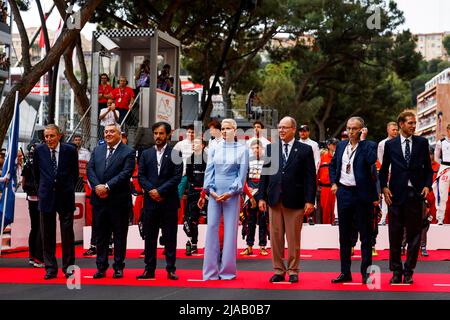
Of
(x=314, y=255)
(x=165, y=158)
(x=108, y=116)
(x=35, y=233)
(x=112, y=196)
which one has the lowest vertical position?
(x=314, y=255)

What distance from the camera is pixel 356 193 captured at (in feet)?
35.1

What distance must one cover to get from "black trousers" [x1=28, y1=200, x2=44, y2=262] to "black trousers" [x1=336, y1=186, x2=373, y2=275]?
459 centimetres

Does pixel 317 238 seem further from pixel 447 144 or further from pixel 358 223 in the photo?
pixel 358 223

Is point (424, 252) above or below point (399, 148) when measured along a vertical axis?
below

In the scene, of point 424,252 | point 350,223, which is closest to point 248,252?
point 424,252

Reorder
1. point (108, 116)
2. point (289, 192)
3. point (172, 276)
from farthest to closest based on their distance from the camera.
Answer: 1. point (108, 116)
2. point (172, 276)
3. point (289, 192)

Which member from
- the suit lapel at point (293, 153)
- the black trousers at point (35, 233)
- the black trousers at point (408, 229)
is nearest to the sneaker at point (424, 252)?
the black trousers at point (408, 229)

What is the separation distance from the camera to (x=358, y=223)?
10.7 metres

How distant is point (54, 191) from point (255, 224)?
4265mm

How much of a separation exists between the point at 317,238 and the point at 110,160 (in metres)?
5.89

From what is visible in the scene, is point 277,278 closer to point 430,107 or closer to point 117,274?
point 117,274

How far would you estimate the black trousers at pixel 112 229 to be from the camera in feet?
37.1
